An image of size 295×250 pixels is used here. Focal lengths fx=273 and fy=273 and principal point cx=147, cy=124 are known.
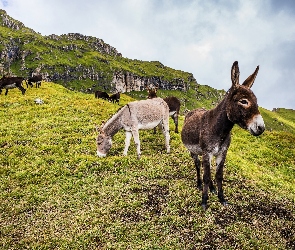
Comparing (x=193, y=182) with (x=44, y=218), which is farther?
(x=193, y=182)

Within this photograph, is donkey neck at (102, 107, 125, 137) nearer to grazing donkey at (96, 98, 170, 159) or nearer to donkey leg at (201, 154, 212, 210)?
grazing donkey at (96, 98, 170, 159)

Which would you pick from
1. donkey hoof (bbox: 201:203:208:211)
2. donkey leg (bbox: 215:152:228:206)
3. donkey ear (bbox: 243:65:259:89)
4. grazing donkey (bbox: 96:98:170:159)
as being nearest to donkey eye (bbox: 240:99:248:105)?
donkey ear (bbox: 243:65:259:89)

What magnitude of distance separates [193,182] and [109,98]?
1603 inches

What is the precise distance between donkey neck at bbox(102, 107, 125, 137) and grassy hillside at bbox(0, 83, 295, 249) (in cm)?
173

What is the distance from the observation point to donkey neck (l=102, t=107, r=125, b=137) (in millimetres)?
19109

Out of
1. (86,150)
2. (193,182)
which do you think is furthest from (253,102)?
(86,150)

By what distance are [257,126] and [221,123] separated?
1917 mm

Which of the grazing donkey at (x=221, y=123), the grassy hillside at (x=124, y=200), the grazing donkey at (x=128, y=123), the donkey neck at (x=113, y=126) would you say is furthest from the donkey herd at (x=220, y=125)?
the donkey neck at (x=113, y=126)

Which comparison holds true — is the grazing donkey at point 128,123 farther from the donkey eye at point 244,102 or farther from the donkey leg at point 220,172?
the donkey eye at point 244,102

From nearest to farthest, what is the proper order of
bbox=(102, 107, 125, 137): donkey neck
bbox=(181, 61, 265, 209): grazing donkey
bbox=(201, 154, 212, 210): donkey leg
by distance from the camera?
bbox=(181, 61, 265, 209): grazing donkey
bbox=(201, 154, 212, 210): donkey leg
bbox=(102, 107, 125, 137): donkey neck

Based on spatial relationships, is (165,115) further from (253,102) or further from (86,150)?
(253,102)

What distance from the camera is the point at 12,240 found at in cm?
1145

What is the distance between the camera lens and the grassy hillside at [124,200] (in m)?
10.9

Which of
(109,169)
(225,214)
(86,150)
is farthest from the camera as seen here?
(86,150)
